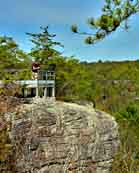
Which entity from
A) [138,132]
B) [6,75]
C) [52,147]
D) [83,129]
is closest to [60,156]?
[52,147]

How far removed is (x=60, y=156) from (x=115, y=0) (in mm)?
2948

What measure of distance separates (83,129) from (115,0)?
305 centimetres

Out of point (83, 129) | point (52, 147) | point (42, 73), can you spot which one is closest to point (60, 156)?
point (52, 147)

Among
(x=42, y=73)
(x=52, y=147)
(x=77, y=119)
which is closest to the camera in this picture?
(x=52, y=147)

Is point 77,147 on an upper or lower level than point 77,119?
lower

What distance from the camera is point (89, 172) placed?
6406 millimetres

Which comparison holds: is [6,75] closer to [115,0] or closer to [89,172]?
[89,172]

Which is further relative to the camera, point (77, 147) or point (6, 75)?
point (6, 75)

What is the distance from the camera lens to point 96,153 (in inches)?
254

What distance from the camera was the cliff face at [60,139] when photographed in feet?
18.1

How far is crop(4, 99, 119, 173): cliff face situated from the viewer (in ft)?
18.1

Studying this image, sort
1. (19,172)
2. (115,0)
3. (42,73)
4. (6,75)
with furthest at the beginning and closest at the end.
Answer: (42,73) → (6,75) → (19,172) → (115,0)

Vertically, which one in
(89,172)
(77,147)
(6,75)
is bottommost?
(89,172)

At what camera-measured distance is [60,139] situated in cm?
595
